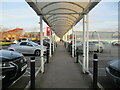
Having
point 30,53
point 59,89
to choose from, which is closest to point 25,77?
point 59,89

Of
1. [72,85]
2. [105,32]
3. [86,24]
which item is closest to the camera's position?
[72,85]

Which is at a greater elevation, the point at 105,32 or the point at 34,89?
the point at 105,32

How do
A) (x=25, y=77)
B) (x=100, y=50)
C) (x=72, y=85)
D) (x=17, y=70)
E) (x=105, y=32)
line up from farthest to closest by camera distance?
(x=105, y=32) < (x=100, y=50) < (x=25, y=77) < (x=72, y=85) < (x=17, y=70)

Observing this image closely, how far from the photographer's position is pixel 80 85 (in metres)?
4.53

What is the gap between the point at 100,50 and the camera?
16.2 meters

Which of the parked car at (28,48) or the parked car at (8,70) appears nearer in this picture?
Result: the parked car at (8,70)

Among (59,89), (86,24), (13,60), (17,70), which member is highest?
(86,24)

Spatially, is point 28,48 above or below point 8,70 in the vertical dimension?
above

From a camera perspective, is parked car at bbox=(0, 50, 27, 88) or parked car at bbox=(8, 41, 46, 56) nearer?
parked car at bbox=(0, 50, 27, 88)

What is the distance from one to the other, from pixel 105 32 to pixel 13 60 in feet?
66.5

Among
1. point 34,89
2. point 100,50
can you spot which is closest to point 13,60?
point 34,89

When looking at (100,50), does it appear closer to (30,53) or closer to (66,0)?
(30,53)

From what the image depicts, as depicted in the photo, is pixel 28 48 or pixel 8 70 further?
pixel 28 48

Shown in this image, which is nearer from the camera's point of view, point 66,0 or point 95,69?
point 95,69
